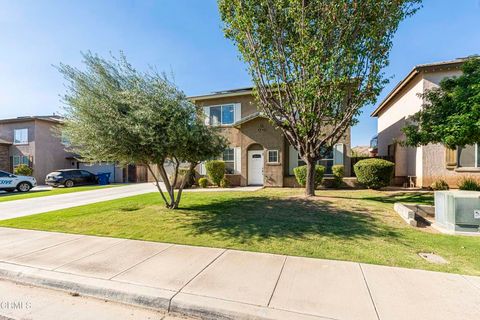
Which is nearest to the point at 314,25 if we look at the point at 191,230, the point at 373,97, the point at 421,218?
the point at 373,97

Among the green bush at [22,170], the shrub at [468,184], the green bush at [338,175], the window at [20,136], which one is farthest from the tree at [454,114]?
the window at [20,136]

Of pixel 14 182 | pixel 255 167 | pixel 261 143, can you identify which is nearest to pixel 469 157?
pixel 261 143

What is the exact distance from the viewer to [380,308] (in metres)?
2.86

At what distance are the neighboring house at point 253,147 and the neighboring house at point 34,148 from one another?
12279 mm

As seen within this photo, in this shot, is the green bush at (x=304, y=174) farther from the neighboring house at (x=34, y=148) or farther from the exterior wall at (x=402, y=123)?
the neighboring house at (x=34, y=148)

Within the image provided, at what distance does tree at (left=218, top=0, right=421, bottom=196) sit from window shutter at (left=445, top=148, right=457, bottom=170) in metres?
5.97

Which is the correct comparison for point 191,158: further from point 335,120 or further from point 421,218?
point 421,218

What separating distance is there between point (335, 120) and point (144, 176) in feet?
62.5

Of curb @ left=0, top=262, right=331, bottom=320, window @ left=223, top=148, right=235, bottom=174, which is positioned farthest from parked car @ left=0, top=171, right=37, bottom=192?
curb @ left=0, top=262, right=331, bottom=320

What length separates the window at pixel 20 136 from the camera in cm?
2248

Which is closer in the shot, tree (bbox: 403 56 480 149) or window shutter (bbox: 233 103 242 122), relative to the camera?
tree (bbox: 403 56 480 149)

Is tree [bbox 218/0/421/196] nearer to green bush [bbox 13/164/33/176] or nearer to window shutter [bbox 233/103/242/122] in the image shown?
window shutter [bbox 233/103/242/122]

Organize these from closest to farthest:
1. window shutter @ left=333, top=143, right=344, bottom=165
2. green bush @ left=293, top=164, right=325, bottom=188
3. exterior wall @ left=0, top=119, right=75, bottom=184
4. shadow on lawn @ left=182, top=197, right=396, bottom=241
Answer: shadow on lawn @ left=182, top=197, right=396, bottom=241, green bush @ left=293, top=164, right=325, bottom=188, window shutter @ left=333, top=143, right=344, bottom=165, exterior wall @ left=0, top=119, right=75, bottom=184

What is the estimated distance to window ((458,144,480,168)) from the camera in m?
11.0
